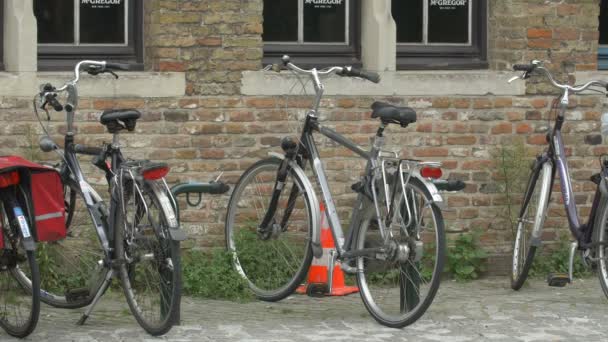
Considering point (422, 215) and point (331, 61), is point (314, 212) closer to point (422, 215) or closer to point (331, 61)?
point (422, 215)

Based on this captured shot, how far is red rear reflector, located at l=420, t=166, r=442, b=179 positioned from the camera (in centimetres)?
771

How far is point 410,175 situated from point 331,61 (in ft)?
7.52

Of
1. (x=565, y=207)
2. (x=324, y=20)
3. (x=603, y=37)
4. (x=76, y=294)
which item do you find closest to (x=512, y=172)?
(x=565, y=207)

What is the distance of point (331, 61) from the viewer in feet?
32.1

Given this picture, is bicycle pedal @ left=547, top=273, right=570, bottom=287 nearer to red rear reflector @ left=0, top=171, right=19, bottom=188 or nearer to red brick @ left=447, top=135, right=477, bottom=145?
red brick @ left=447, top=135, right=477, bottom=145

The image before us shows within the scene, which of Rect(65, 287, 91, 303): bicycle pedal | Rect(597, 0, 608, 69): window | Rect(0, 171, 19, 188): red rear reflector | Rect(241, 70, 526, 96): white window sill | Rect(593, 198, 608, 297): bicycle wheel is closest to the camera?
Rect(0, 171, 19, 188): red rear reflector

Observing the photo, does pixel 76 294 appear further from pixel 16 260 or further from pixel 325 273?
A: pixel 325 273

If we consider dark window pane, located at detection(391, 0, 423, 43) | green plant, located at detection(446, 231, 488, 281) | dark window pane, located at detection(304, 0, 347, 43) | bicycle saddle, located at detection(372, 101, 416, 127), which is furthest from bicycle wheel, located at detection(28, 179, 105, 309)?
dark window pane, located at detection(391, 0, 423, 43)

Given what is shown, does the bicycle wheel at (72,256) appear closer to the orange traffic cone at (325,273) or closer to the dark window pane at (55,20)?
the orange traffic cone at (325,273)

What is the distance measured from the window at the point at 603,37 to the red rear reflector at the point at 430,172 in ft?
10.4

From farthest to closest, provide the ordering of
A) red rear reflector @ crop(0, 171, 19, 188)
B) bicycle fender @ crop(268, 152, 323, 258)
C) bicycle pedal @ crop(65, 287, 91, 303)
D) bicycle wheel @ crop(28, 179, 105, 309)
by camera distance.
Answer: bicycle fender @ crop(268, 152, 323, 258) → bicycle wheel @ crop(28, 179, 105, 309) → bicycle pedal @ crop(65, 287, 91, 303) → red rear reflector @ crop(0, 171, 19, 188)

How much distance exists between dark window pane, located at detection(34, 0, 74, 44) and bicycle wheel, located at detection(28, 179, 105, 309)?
156 centimetres

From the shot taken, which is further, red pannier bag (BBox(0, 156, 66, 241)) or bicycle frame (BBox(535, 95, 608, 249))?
bicycle frame (BBox(535, 95, 608, 249))

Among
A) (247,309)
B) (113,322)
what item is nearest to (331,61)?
(247,309)
